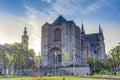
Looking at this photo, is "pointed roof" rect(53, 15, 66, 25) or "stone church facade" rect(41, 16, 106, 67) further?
"pointed roof" rect(53, 15, 66, 25)

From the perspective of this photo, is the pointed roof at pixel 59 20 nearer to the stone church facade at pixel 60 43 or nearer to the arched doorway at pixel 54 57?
the stone church facade at pixel 60 43

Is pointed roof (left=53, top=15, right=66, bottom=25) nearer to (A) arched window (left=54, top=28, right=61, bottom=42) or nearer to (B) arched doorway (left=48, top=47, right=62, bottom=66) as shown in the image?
(A) arched window (left=54, top=28, right=61, bottom=42)

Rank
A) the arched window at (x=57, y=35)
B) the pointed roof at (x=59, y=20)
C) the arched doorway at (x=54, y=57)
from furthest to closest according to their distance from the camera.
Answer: the pointed roof at (x=59, y=20) < the arched window at (x=57, y=35) < the arched doorway at (x=54, y=57)

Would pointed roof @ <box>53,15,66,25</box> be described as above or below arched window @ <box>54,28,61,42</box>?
above

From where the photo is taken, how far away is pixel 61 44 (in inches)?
4761

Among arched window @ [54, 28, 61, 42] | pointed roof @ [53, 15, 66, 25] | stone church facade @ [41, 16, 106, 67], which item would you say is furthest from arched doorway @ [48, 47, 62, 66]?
pointed roof @ [53, 15, 66, 25]

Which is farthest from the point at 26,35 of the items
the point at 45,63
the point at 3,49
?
the point at 3,49

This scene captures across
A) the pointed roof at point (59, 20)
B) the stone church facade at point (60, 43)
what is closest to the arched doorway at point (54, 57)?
the stone church facade at point (60, 43)

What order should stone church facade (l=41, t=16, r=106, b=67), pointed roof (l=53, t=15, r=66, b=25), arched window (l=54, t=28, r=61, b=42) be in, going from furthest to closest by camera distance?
pointed roof (l=53, t=15, r=66, b=25) < arched window (l=54, t=28, r=61, b=42) < stone church facade (l=41, t=16, r=106, b=67)

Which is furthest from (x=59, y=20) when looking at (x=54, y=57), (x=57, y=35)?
(x=54, y=57)

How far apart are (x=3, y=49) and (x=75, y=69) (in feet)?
106

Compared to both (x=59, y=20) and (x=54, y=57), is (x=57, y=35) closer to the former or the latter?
(x=59, y=20)

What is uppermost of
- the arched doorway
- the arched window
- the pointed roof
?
the pointed roof

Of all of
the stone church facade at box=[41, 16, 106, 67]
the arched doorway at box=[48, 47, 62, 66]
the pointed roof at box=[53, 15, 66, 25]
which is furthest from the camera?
the pointed roof at box=[53, 15, 66, 25]
